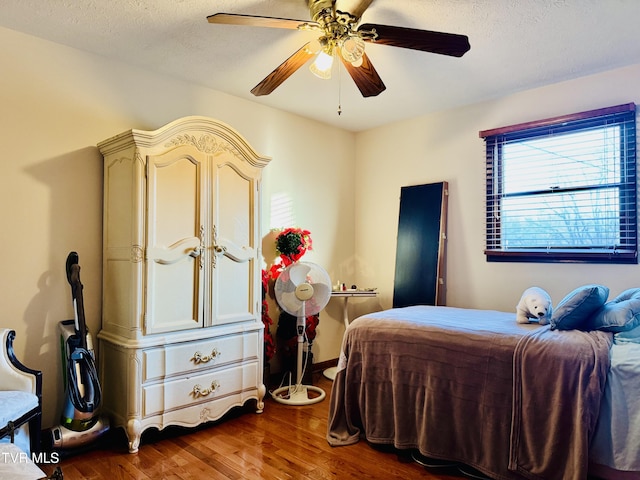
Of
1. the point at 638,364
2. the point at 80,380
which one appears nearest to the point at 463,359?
the point at 638,364

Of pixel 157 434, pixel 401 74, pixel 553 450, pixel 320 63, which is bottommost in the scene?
pixel 157 434

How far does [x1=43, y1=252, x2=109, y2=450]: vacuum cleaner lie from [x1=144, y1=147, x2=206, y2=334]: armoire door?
36cm

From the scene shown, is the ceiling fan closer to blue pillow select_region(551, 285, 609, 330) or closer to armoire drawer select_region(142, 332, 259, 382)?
blue pillow select_region(551, 285, 609, 330)

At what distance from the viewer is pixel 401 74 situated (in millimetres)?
3146

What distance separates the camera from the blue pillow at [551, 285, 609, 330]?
7.27ft

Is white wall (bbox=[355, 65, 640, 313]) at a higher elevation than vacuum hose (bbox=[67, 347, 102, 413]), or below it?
higher

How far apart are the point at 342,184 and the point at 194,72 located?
191 centimetres

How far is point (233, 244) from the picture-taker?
120 inches

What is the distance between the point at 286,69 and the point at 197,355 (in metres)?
1.86

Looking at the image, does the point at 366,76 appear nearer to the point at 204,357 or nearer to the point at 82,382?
the point at 204,357

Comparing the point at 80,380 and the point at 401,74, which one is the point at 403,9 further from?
the point at 80,380

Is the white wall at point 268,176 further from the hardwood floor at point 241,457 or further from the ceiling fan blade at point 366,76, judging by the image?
the ceiling fan blade at point 366,76

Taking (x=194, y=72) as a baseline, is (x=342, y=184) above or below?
below

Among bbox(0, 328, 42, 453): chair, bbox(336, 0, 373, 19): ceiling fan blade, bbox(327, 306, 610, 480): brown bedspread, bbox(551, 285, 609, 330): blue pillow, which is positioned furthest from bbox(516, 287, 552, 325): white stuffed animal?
bbox(0, 328, 42, 453): chair
